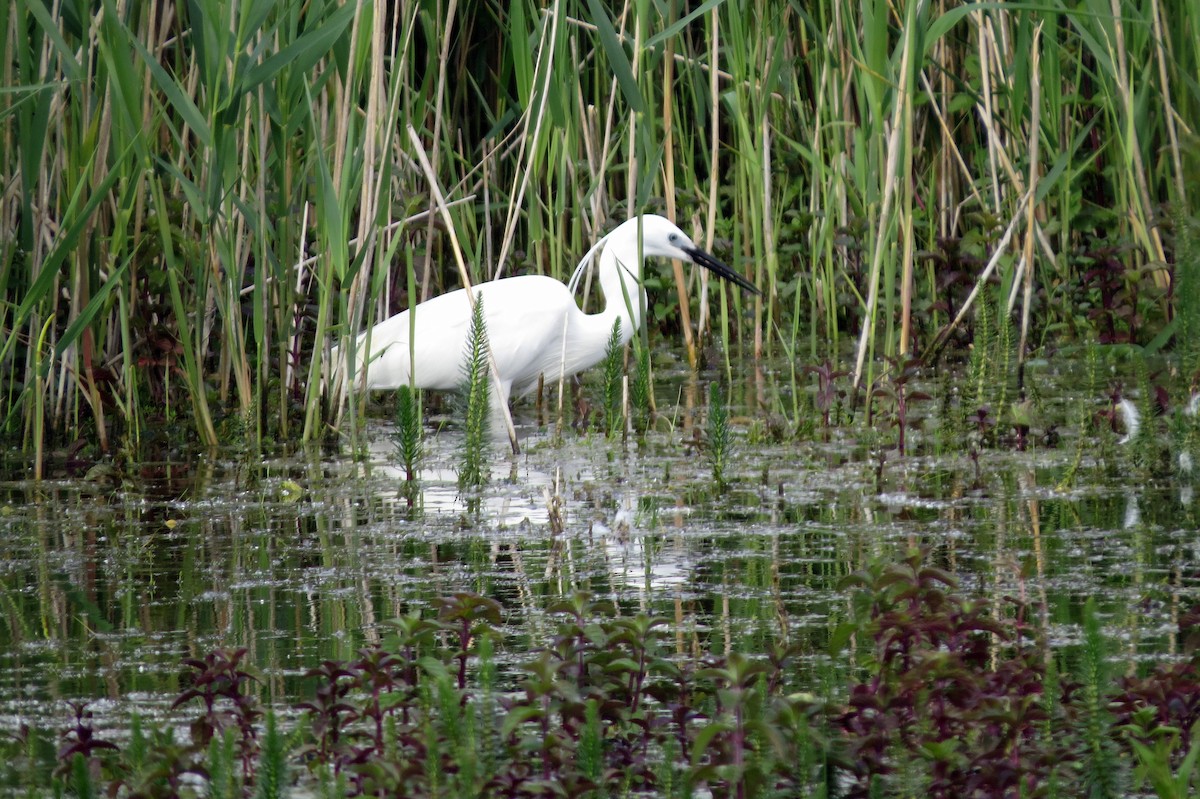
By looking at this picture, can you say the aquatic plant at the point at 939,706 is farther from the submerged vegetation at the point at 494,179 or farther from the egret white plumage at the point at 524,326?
the egret white plumage at the point at 524,326

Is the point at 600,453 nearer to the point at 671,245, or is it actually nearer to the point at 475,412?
the point at 475,412

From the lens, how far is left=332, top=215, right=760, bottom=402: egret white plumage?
611 cm

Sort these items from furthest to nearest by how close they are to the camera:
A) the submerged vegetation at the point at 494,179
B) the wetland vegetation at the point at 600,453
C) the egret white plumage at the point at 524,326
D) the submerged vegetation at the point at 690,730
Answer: the egret white plumage at the point at 524,326 < the submerged vegetation at the point at 494,179 < the wetland vegetation at the point at 600,453 < the submerged vegetation at the point at 690,730

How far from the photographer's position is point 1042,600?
310cm

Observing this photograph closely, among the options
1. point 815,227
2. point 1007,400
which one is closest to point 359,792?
point 1007,400

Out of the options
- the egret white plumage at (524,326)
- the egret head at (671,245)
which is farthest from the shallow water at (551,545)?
the egret head at (671,245)

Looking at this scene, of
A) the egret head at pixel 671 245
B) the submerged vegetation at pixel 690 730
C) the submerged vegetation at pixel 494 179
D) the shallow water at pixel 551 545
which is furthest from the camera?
the egret head at pixel 671 245

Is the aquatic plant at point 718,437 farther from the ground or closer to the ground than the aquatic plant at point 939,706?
farther from the ground

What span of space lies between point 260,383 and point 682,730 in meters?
3.12

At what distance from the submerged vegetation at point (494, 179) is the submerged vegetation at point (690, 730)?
1.93 m

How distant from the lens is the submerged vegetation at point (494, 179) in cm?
467

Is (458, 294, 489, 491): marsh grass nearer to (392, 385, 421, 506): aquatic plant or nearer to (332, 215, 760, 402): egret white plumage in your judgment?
(392, 385, 421, 506): aquatic plant

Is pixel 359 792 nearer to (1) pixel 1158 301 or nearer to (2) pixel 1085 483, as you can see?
(2) pixel 1085 483

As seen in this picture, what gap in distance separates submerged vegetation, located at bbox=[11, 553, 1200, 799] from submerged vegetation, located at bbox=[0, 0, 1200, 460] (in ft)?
6.35
